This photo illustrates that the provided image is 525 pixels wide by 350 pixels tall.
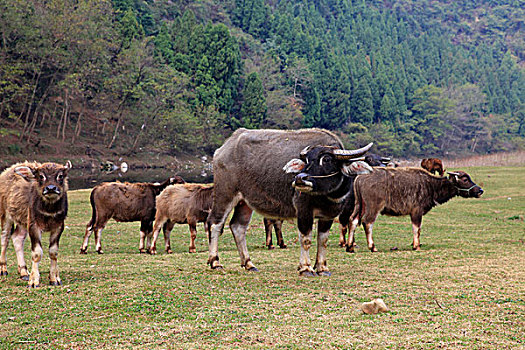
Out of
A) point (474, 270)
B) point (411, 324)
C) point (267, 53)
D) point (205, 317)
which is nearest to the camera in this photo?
point (411, 324)

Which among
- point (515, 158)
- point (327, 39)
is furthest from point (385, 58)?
point (515, 158)

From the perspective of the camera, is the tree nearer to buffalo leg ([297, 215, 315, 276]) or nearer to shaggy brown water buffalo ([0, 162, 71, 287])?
buffalo leg ([297, 215, 315, 276])

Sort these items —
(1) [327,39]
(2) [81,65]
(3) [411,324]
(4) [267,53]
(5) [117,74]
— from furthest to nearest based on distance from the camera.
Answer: (1) [327,39] < (4) [267,53] < (5) [117,74] < (2) [81,65] < (3) [411,324]

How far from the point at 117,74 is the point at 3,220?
189 feet

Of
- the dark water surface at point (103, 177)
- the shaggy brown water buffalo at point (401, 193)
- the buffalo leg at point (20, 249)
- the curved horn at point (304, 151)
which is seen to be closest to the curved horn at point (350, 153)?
the curved horn at point (304, 151)

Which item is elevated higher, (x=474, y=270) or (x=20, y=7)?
(x=20, y=7)

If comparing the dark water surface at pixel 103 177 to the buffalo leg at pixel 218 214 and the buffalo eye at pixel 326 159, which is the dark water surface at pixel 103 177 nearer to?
the buffalo leg at pixel 218 214

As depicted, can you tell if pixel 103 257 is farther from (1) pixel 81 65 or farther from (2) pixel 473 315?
(1) pixel 81 65

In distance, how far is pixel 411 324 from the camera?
6480 millimetres


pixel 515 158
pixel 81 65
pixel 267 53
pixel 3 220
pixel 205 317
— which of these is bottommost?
pixel 205 317

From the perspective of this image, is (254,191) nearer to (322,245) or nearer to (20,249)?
(322,245)

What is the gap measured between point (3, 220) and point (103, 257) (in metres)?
2.57

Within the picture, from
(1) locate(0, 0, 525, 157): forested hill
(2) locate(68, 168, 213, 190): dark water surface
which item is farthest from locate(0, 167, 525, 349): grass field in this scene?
(1) locate(0, 0, 525, 157): forested hill

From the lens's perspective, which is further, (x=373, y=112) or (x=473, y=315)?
(x=373, y=112)
